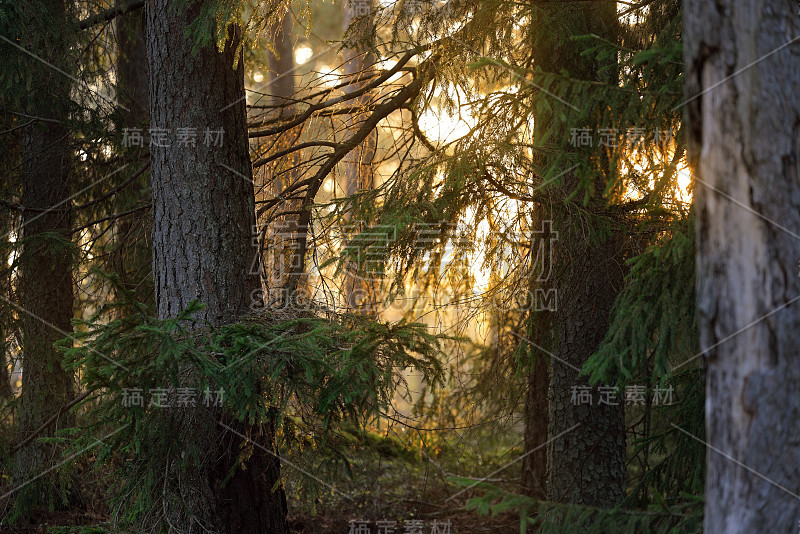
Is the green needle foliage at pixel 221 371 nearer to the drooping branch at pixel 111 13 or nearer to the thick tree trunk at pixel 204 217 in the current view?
the thick tree trunk at pixel 204 217

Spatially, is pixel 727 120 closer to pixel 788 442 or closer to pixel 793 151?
pixel 793 151

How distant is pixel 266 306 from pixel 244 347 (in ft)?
2.78

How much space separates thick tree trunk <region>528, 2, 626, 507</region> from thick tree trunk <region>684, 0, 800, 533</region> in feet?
7.59

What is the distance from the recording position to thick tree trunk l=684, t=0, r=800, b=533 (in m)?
2.43

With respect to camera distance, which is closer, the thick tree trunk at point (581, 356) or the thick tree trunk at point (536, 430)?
the thick tree trunk at point (581, 356)

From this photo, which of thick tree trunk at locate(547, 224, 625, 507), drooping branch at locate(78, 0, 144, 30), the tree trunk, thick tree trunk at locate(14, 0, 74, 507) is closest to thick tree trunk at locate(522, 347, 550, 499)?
thick tree trunk at locate(547, 224, 625, 507)

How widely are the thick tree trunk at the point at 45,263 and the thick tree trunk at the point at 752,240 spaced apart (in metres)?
5.29

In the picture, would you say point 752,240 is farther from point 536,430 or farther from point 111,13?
point 111,13

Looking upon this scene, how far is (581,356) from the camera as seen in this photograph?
5250mm

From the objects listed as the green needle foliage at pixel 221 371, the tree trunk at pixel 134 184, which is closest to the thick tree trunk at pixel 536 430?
the green needle foliage at pixel 221 371

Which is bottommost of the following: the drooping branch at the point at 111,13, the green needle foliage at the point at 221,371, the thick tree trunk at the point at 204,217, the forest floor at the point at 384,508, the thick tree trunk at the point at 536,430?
the forest floor at the point at 384,508

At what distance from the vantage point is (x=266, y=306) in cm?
449

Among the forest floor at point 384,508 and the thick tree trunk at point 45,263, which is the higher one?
the thick tree trunk at point 45,263

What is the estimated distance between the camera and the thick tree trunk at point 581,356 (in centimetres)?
496
